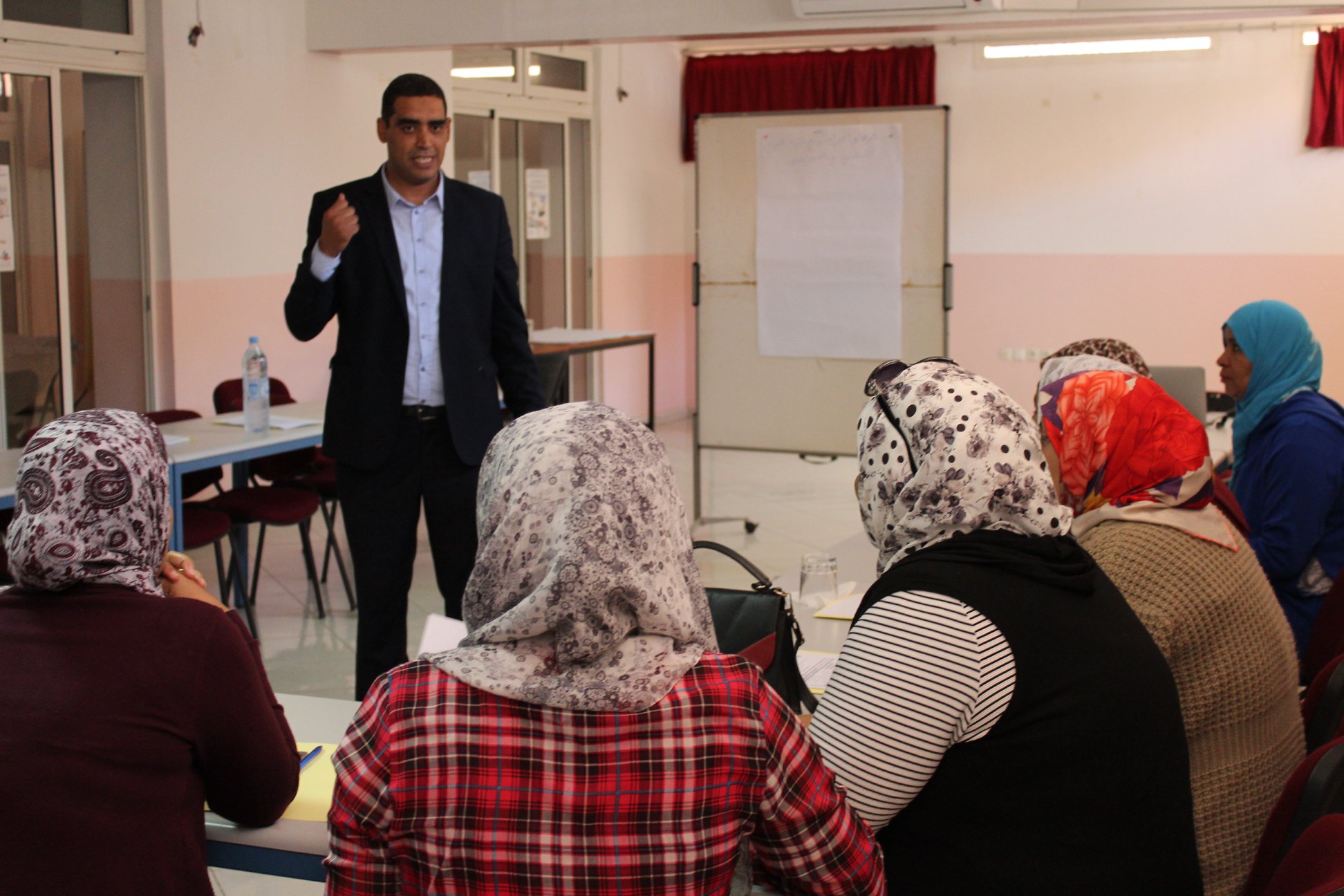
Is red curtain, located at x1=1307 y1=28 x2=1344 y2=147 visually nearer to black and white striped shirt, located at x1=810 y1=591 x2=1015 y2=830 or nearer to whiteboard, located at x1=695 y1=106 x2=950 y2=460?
whiteboard, located at x1=695 y1=106 x2=950 y2=460

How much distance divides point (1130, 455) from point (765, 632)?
65 cm

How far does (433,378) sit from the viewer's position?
9.27ft

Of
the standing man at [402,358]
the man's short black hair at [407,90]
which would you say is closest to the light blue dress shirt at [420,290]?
the standing man at [402,358]

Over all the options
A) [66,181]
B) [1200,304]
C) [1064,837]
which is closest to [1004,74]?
[1200,304]

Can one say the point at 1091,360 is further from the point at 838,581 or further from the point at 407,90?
the point at 407,90

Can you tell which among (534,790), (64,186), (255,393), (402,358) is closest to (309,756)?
(534,790)

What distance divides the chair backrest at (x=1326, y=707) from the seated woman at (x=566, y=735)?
3.89 feet

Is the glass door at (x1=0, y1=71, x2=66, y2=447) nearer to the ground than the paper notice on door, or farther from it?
nearer to the ground

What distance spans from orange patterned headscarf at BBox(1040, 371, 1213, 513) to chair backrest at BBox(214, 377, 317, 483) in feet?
10.8

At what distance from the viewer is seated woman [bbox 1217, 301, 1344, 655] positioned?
105 inches

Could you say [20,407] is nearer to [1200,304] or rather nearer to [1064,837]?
[1064,837]

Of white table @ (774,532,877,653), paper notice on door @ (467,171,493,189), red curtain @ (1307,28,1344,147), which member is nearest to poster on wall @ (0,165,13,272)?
paper notice on door @ (467,171,493,189)

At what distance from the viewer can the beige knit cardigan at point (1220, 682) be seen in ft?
5.30

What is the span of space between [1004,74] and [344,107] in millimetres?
4717
